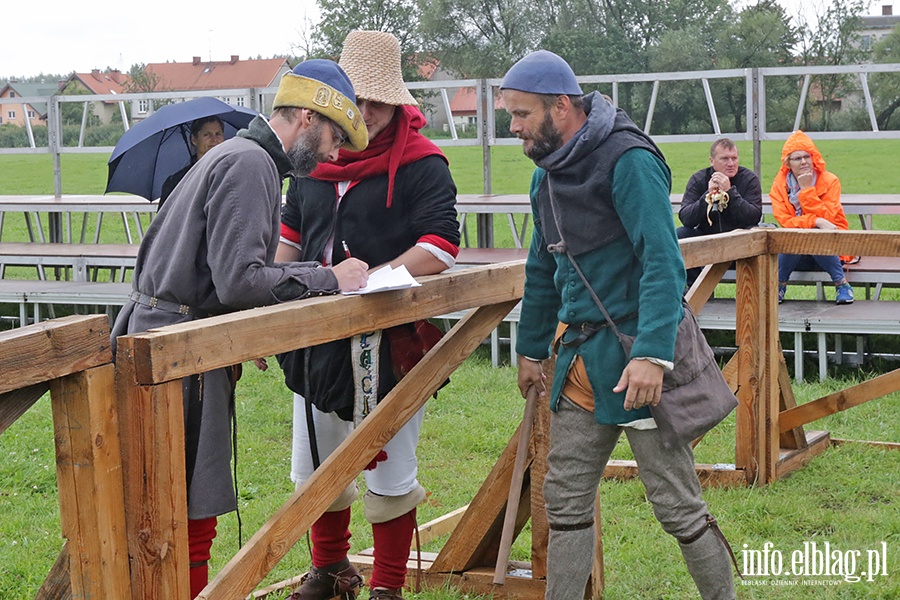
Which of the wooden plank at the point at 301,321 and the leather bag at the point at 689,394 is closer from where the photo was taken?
the wooden plank at the point at 301,321

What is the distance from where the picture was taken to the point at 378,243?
3496mm

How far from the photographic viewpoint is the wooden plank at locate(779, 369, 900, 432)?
5.20 metres

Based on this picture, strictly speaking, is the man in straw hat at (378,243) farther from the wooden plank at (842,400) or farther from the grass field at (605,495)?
the wooden plank at (842,400)

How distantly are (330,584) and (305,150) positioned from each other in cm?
164

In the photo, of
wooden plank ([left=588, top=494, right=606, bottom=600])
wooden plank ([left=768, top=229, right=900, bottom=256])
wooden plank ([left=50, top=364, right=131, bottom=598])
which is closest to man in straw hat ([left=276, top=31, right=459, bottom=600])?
wooden plank ([left=588, top=494, right=606, bottom=600])

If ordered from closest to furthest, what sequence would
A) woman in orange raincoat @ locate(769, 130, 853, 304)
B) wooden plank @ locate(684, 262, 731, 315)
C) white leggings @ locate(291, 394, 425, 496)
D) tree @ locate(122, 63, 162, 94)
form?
white leggings @ locate(291, 394, 425, 496)
wooden plank @ locate(684, 262, 731, 315)
woman in orange raincoat @ locate(769, 130, 853, 304)
tree @ locate(122, 63, 162, 94)

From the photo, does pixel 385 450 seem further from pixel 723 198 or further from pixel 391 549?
pixel 723 198

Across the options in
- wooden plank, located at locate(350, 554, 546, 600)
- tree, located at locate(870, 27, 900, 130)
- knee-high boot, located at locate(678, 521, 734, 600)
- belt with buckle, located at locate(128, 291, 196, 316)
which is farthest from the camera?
tree, located at locate(870, 27, 900, 130)

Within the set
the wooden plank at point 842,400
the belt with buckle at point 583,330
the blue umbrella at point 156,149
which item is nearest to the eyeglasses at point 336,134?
the belt with buckle at point 583,330

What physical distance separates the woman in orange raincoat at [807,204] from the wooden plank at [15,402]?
664 cm

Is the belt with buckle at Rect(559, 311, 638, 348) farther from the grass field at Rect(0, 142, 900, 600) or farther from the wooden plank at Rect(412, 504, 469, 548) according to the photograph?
the wooden plank at Rect(412, 504, 469, 548)

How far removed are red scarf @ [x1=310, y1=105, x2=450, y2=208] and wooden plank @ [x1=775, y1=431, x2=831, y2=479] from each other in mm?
2970

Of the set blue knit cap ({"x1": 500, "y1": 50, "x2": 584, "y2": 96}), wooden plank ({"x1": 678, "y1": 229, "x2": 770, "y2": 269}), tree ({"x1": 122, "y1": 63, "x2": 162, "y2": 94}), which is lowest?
wooden plank ({"x1": 678, "y1": 229, "x2": 770, "y2": 269})

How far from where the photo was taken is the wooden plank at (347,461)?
8.51ft
